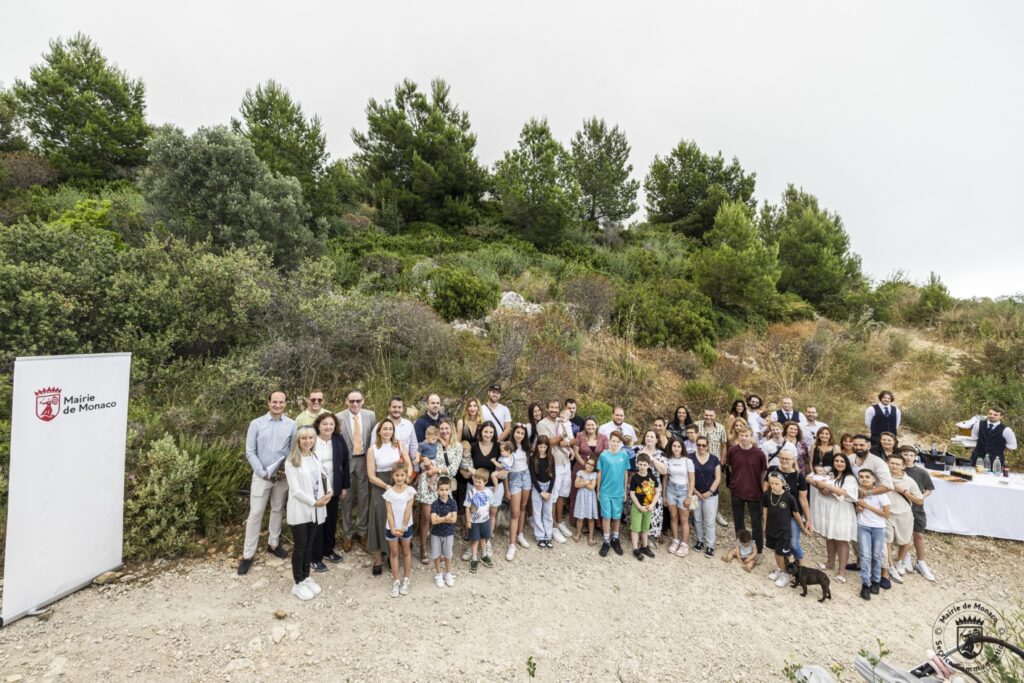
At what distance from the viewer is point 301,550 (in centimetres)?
394

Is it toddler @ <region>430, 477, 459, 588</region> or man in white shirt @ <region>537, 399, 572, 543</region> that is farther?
man in white shirt @ <region>537, 399, 572, 543</region>

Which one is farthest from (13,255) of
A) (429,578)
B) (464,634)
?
(464,634)

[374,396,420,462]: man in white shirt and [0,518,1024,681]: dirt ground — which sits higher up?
[374,396,420,462]: man in white shirt

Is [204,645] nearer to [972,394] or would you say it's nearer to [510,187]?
[972,394]

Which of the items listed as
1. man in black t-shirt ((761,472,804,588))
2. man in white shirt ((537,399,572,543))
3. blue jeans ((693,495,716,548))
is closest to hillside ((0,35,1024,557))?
man in white shirt ((537,399,572,543))

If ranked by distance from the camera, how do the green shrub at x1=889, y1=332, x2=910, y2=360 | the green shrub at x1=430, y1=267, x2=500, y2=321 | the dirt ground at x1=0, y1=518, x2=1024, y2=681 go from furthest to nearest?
the green shrub at x1=889, y1=332, x2=910, y2=360
the green shrub at x1=430, y1=267, x2=500, y2=321
the dirt ground at x1=0, y1=518, x2=1024, y2=681

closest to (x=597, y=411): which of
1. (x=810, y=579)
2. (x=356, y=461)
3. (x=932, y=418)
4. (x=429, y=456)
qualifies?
(x=429, y=456)

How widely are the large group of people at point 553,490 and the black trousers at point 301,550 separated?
12 millimetres

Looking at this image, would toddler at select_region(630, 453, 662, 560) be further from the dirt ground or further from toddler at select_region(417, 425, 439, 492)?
toddler at select_region(417, 425, 439, 492)

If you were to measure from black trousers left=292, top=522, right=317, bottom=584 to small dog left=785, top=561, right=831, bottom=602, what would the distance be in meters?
5.01

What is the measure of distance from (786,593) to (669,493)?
4.72 ft

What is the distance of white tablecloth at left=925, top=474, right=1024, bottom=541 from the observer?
16.7ft

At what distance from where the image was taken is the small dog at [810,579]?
412cm

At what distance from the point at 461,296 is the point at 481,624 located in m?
7.77
